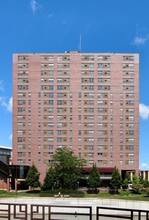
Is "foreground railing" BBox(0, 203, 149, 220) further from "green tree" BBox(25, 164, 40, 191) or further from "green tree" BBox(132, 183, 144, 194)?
"green tree" BBox(25, 164, 40, 191)

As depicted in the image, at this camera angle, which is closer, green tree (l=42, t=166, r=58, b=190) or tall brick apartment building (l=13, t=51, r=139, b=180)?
green tree (l=42, t=166, r=58, b=190)

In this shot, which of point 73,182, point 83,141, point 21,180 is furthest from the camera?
point 83,141

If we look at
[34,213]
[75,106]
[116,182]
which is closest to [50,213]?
[34,213]

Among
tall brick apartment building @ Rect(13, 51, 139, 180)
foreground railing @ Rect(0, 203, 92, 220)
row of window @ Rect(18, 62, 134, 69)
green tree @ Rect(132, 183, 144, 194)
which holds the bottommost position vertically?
green tree @ Rect(132, 183, 144, 194)

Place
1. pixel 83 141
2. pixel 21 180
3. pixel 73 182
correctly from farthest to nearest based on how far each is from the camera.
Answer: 1. pixel 83 141
2. pixel 21 180
3. pixel 73 182

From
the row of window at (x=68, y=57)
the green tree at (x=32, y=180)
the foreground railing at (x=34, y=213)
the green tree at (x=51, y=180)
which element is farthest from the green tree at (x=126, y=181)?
the foreground railing at (x=34, y=213)

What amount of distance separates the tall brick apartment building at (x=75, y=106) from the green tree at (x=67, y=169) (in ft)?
45.0

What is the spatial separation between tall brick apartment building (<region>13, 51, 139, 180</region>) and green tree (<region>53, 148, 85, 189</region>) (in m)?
13.7

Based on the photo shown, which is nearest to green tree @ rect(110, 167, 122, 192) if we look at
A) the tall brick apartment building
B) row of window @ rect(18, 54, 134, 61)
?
the tall brick apartment building

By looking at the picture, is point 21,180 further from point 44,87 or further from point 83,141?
point 44,87

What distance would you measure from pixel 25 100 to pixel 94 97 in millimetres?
17629

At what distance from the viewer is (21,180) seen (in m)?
93.2

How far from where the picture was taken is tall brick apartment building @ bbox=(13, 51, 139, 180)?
10000 cm

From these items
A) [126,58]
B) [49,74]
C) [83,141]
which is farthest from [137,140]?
[49,74]
